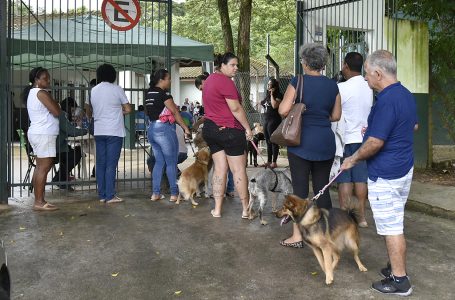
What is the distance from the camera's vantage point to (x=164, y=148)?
7.25 m

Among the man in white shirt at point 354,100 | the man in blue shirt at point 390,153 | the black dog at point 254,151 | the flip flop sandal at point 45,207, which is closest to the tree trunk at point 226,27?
the black dog at point 254,151

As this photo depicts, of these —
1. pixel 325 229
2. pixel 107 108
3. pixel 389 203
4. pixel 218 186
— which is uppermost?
pixel 107 108

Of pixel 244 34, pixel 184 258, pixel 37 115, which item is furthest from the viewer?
pixel 244 34

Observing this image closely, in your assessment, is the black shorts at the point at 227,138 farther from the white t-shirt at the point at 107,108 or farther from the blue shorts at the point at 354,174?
the white t-shirt at the point at 107,108

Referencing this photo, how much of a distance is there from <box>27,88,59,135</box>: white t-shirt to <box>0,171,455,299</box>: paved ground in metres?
1.09

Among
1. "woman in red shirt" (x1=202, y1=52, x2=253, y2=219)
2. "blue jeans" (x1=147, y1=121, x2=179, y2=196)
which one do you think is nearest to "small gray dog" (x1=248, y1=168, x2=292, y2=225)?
"woman in red shirt" (x1=202, y1=52, x2=253, y2=219)

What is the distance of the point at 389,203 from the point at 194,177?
12.4 ft

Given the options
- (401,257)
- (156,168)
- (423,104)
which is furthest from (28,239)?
(423,104)

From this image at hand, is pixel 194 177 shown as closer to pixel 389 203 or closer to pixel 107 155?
pixel 107 155

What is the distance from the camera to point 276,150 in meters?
10.7

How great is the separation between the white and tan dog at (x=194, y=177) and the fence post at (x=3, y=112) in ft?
7.88

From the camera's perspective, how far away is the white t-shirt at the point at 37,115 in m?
6.59

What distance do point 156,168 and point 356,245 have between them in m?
3.69

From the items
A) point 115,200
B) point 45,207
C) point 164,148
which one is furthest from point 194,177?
point 45,207
